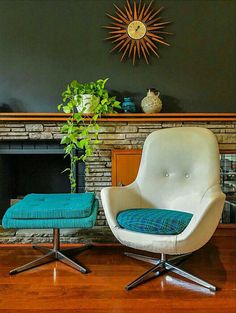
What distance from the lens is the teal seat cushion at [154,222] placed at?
1740 mm

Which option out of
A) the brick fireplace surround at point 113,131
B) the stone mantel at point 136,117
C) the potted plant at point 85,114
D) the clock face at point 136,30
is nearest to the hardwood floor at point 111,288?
the brick fireplace surround at point 113,131

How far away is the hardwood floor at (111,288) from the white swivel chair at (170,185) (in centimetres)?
9

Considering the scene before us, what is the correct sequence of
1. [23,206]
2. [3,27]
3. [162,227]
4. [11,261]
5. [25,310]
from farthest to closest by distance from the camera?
[3,27], [11,261], [23,206], [162,227], [25,310]

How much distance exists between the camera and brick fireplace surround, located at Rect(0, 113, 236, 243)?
2.72 meters

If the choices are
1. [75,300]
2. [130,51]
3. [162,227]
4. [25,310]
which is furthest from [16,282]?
[130,51]

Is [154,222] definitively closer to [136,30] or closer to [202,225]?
[202,225]

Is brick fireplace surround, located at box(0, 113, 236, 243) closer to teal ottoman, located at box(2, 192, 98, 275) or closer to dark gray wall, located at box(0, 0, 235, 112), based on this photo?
dark gray wall, located at box(0, 0, 235, 112)

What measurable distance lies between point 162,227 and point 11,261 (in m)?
1.21

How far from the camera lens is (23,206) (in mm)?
2027

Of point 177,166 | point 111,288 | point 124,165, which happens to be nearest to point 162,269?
point 111,288

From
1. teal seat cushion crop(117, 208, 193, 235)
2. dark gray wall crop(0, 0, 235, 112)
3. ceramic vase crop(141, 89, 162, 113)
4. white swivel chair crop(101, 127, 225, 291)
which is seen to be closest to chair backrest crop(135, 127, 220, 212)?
white swivel chair crop(101, 127, 225, 291)

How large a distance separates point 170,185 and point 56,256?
3.35 feet

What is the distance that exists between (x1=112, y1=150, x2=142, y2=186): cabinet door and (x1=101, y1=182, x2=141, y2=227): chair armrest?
18.8 inches

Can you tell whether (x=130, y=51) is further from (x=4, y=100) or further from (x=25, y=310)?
(x=25, y=310)
